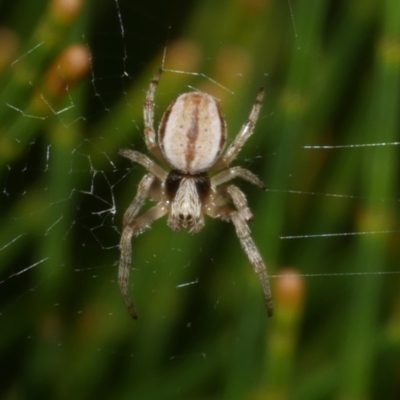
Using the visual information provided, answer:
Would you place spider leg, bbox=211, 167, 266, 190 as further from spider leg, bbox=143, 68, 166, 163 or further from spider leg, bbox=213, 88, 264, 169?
spider leg, bbox=143, 68, 166, 163

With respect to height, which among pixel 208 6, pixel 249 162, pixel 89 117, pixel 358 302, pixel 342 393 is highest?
pixel 208 6

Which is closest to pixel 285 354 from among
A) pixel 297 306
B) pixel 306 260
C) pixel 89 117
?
pixel 297 306

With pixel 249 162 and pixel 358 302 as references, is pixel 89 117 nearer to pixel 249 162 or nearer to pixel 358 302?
pixel 249 162

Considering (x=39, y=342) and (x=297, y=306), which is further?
(x=39, y=342)

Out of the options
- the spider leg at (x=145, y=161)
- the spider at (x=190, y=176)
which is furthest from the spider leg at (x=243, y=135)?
the spider leg at (x=145, y=161)

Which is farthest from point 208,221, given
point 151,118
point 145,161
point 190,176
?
point 151,118

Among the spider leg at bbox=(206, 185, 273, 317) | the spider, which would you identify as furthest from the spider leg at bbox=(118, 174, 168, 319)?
the spider leg at bbox=(206, 185, 273, 317)
